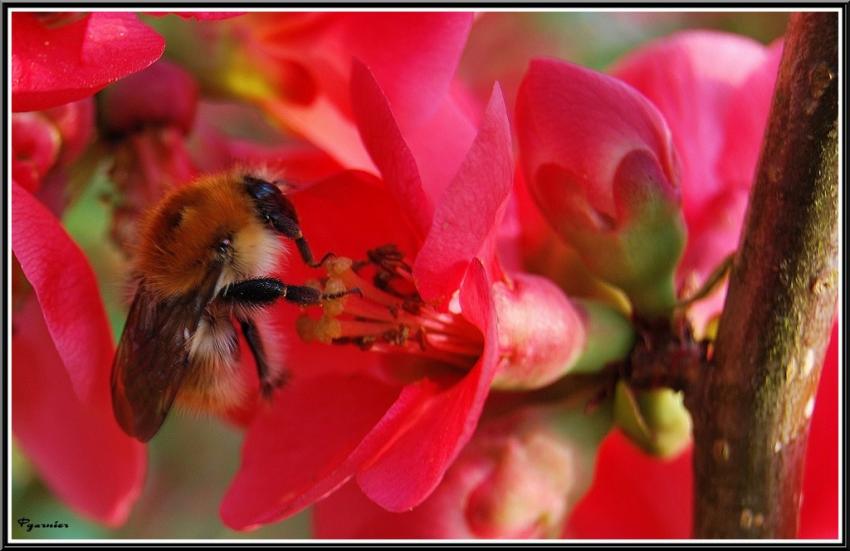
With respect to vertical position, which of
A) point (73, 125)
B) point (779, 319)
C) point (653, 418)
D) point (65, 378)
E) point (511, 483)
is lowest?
point (65, 378)

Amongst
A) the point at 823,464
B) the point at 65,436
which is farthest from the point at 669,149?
the point at 65,436

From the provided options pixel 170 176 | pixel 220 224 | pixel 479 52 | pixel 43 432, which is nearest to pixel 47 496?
pixel 43 432

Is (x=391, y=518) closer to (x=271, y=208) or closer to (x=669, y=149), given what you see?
(x=271, y=208)

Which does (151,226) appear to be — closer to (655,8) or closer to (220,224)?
(220,224)

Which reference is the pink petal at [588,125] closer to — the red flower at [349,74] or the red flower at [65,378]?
the red flower at [349,74]

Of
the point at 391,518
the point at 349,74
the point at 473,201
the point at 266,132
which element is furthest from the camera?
the point at 266,132

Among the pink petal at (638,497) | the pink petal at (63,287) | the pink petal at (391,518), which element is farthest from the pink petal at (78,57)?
the pink petal at (638,497)

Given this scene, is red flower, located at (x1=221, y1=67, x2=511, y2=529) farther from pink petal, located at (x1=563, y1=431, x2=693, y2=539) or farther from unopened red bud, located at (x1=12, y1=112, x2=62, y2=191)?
pink petal, located at (x1=563, y1=431, x2=693, y2=539)
